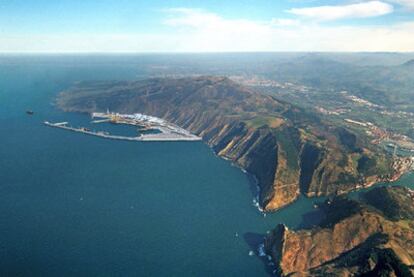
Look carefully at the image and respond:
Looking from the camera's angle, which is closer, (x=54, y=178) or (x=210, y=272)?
(x=210, y=272)

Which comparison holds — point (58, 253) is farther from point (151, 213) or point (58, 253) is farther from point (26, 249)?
point (151, 213)

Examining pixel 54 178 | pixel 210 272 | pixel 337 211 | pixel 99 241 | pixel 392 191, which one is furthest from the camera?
pixel 54 178

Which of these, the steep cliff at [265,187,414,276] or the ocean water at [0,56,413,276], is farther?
the ocean water at [0,56,413,276]

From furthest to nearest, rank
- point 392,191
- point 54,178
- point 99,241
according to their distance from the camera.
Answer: point 54,178 → point 392,191 → point 99,241

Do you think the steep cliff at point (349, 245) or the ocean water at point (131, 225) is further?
the ocean water at point (131, 225)

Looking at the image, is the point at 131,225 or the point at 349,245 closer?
the point at 349,245

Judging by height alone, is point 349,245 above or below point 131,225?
below

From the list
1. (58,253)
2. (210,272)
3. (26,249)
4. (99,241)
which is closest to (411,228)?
(210,272)
